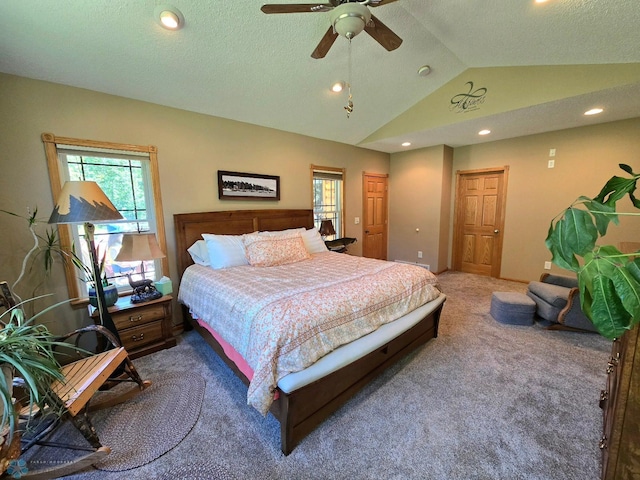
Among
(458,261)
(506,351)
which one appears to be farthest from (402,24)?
(458,261)

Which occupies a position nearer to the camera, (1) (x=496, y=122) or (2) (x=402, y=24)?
(2) (x=402, y=24)

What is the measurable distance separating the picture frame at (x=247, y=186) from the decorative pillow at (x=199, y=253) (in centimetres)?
69

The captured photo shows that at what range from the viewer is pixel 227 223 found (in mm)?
3295

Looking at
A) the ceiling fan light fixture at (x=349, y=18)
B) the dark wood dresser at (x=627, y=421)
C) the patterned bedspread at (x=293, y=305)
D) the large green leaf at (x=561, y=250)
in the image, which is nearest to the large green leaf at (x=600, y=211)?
the large green leaf at (x=561, y=250)

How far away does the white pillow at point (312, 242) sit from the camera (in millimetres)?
3585

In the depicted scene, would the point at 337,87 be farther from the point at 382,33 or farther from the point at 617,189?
the point at 617,189

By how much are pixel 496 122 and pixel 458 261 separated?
276cm

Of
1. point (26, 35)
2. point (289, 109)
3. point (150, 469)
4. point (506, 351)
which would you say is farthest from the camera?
point (289, 109)

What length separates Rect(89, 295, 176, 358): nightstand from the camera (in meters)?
2.33

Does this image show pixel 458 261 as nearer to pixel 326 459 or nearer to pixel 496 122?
pixel 496 122

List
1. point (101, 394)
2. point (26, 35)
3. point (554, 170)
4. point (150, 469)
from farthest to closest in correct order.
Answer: point (554, 170) < point (101, 394) < point (26, 35) < point (150, 469)

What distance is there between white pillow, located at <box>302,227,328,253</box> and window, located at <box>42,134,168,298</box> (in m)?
1.72

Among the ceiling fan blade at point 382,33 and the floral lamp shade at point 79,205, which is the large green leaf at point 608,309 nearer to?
the ceiling fan blade at point 382,33

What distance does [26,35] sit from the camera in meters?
1.82
